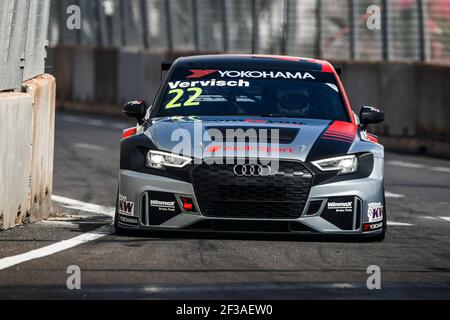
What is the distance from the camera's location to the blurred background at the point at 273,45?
81.5 feet

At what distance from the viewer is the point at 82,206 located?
1488cm

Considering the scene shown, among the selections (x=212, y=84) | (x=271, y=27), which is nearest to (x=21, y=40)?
(x=212, y=84)

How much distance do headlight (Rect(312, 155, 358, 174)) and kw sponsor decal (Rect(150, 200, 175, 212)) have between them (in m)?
1.12

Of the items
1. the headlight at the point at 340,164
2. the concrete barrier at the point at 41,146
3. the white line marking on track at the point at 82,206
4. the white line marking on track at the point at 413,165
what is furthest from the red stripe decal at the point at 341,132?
the white line marking on track at the point at 413,165

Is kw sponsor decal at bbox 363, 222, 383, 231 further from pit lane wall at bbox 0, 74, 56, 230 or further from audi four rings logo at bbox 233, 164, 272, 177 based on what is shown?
pit lane wall at bbox 0, 74, 56, 230

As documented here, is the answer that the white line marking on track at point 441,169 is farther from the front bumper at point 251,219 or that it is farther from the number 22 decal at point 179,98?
the front bumper at point 251,219

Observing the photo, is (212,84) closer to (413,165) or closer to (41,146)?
(41,146)

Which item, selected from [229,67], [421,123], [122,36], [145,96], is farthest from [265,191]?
[122,36]

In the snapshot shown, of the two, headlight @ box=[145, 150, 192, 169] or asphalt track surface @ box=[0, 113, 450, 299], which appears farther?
headlight @ box=[145, 150, 192, 169]

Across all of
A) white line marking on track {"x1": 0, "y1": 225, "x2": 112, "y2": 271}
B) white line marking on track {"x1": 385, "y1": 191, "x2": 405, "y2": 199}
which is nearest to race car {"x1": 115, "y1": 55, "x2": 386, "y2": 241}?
white line marking on track {"x1": 0, "y1": 225, "x2": 112, "y2": 271}

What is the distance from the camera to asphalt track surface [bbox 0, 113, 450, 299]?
816 centimetres

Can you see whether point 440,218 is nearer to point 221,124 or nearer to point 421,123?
point 221,124

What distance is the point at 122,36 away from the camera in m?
37.4

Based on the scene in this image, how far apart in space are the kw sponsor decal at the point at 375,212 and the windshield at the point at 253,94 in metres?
1.21
